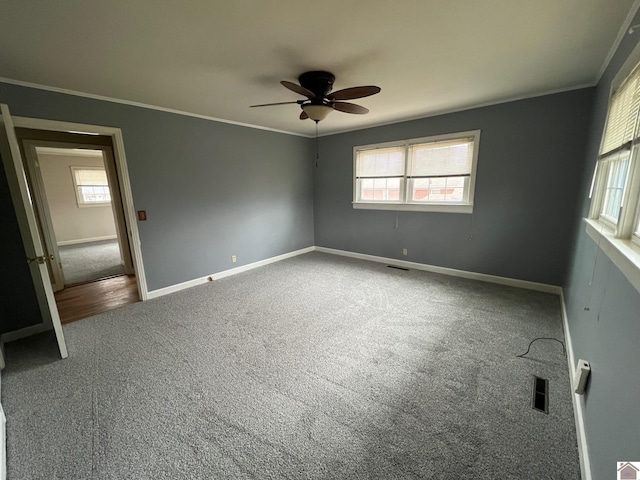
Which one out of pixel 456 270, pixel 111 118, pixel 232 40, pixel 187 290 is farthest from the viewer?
pixel 456 270


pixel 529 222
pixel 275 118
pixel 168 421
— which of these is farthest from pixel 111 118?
pixel 529 222

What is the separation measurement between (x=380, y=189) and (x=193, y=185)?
3.11 m

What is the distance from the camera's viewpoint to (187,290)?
12.3 feet

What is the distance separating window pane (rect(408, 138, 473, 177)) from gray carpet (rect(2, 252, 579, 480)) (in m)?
1.97

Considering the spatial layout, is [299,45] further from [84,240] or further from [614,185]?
[84,240]

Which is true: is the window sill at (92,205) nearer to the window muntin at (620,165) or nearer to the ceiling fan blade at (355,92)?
the ceiling fan blade at (355,92)

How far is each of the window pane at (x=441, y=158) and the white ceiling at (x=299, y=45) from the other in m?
0.91

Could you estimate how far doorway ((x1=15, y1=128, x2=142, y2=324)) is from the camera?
352cm

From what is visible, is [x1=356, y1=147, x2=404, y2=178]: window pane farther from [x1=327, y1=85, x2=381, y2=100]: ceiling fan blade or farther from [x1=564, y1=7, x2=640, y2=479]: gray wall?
[x1=564, y1=7, x2=640, y2=479]: gray wall

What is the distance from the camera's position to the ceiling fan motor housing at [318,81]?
2336mm

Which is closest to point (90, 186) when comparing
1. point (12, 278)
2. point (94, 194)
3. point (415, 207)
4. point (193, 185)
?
point (94, 194)

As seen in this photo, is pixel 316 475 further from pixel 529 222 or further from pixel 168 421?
pixel 529 222

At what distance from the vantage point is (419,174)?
423cm

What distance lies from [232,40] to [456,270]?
4.02 metres
